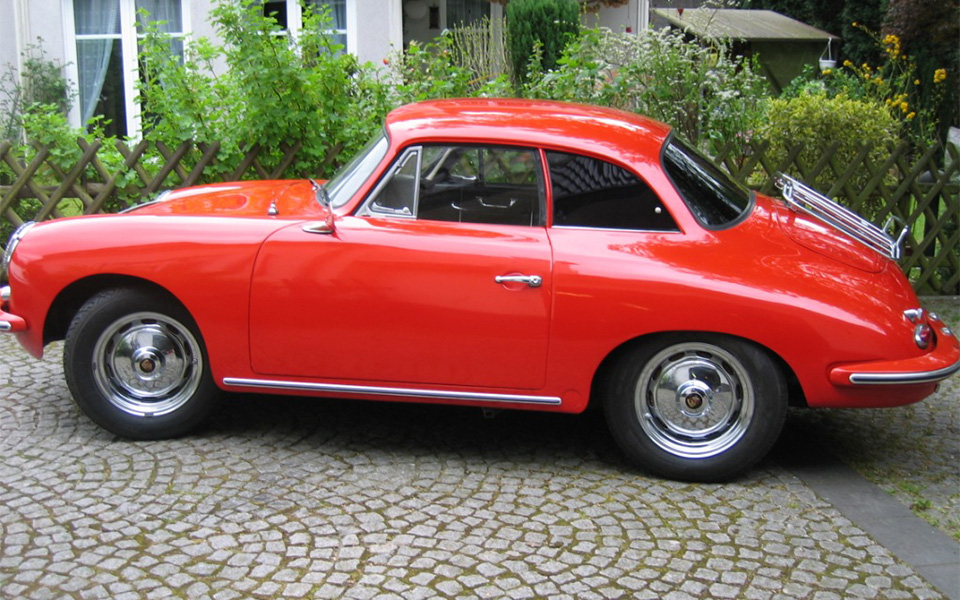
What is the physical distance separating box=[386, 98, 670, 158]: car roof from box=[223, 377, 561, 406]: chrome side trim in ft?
3.93

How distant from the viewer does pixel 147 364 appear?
16.9ft

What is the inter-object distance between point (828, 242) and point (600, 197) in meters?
1.16

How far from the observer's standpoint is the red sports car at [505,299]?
4738mm

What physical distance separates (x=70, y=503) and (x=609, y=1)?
13.6m

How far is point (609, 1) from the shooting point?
53.6 feet

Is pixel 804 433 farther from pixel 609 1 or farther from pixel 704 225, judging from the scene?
pixel 609 1

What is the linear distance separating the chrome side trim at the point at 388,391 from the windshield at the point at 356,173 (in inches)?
35.3

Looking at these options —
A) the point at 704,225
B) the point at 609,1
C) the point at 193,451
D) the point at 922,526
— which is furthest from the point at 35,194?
the point at 609,1

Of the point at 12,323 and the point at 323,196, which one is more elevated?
the point at 323,196

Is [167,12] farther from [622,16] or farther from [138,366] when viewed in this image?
[138,366]

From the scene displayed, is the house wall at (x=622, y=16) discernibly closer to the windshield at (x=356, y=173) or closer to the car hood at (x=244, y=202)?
the car hood at (x=244, y=202)

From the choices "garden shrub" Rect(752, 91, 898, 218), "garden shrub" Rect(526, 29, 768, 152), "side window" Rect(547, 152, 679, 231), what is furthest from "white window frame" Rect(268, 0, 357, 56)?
"side window" Rect(547, 152, 679, 231)

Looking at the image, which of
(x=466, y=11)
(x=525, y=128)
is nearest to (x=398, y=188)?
(x=525, y=128)

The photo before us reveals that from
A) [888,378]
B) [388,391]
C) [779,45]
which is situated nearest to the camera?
[888,378]
